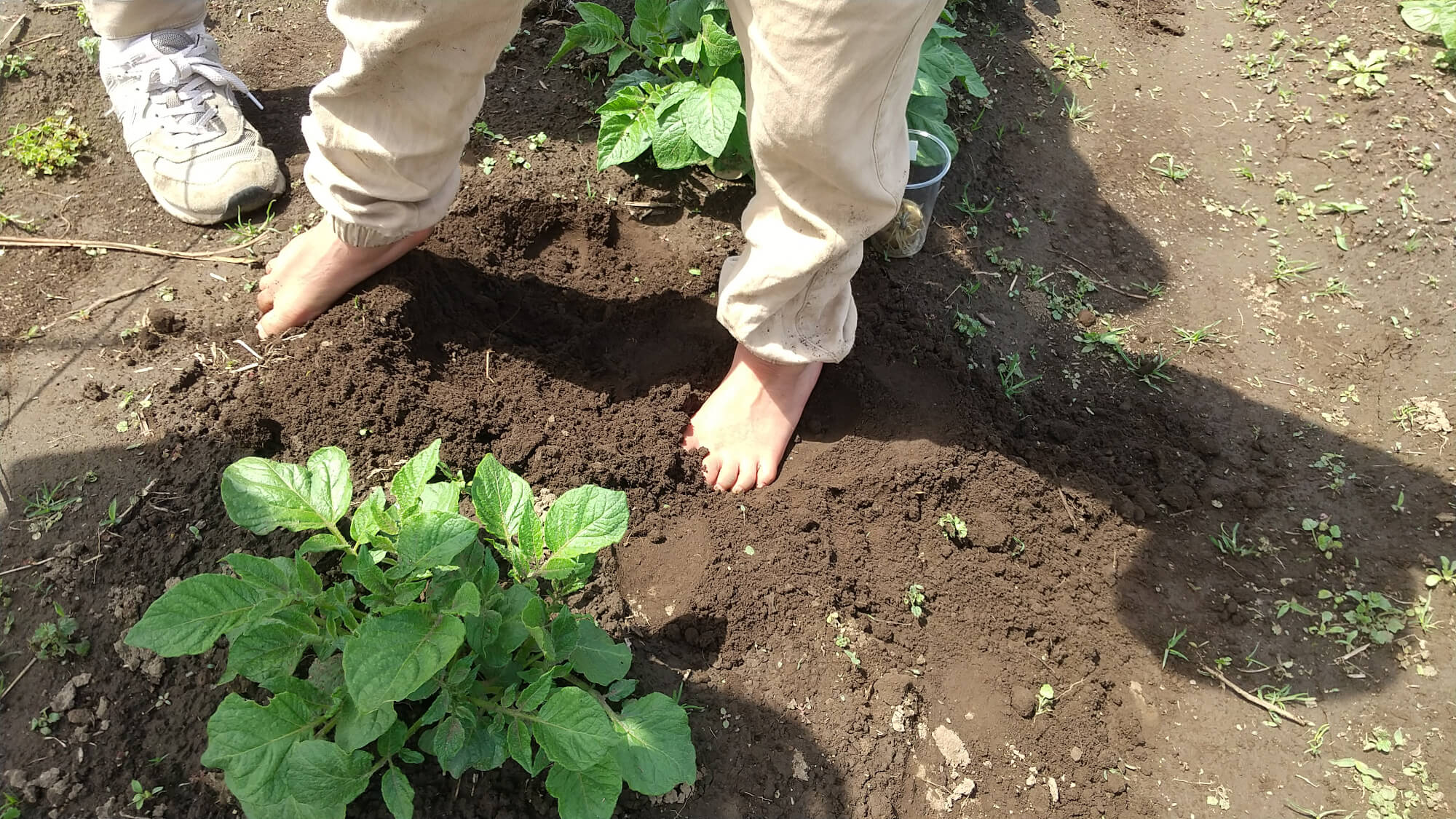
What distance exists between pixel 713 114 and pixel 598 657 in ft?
5.18

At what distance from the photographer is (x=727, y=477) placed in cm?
210

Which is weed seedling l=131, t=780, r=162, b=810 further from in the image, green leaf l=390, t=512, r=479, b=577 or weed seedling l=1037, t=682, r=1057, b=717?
weed seedling l=1037, t=682, r=1057, b=717

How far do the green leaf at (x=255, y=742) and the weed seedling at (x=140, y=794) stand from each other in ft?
0.97

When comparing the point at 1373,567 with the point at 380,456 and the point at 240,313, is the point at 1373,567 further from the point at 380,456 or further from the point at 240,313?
the point at 240,313

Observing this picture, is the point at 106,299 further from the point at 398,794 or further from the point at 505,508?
the point at 398,794

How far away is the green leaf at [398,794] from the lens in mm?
1271

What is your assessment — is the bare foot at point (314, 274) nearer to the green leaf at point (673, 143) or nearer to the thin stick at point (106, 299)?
the thin stick at point (106, 299)

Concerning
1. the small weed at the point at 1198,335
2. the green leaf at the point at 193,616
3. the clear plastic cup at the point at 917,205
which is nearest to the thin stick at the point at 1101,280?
the small weed at the point at 1198,335

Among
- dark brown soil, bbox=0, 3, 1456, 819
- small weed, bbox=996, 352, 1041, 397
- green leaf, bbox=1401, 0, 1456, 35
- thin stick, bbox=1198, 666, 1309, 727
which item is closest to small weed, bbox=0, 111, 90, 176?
dark brown soil, bbox=0, 3, 1456, 819

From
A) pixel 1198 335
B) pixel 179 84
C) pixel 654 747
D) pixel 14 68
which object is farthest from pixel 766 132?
pixel 14 68

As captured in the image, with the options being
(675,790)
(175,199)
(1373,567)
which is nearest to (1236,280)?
(1373,567)

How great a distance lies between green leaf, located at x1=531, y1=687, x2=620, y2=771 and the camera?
50.2 inches

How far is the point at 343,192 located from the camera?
73.2 inches

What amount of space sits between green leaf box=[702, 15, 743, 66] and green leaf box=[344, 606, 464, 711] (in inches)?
70.8
